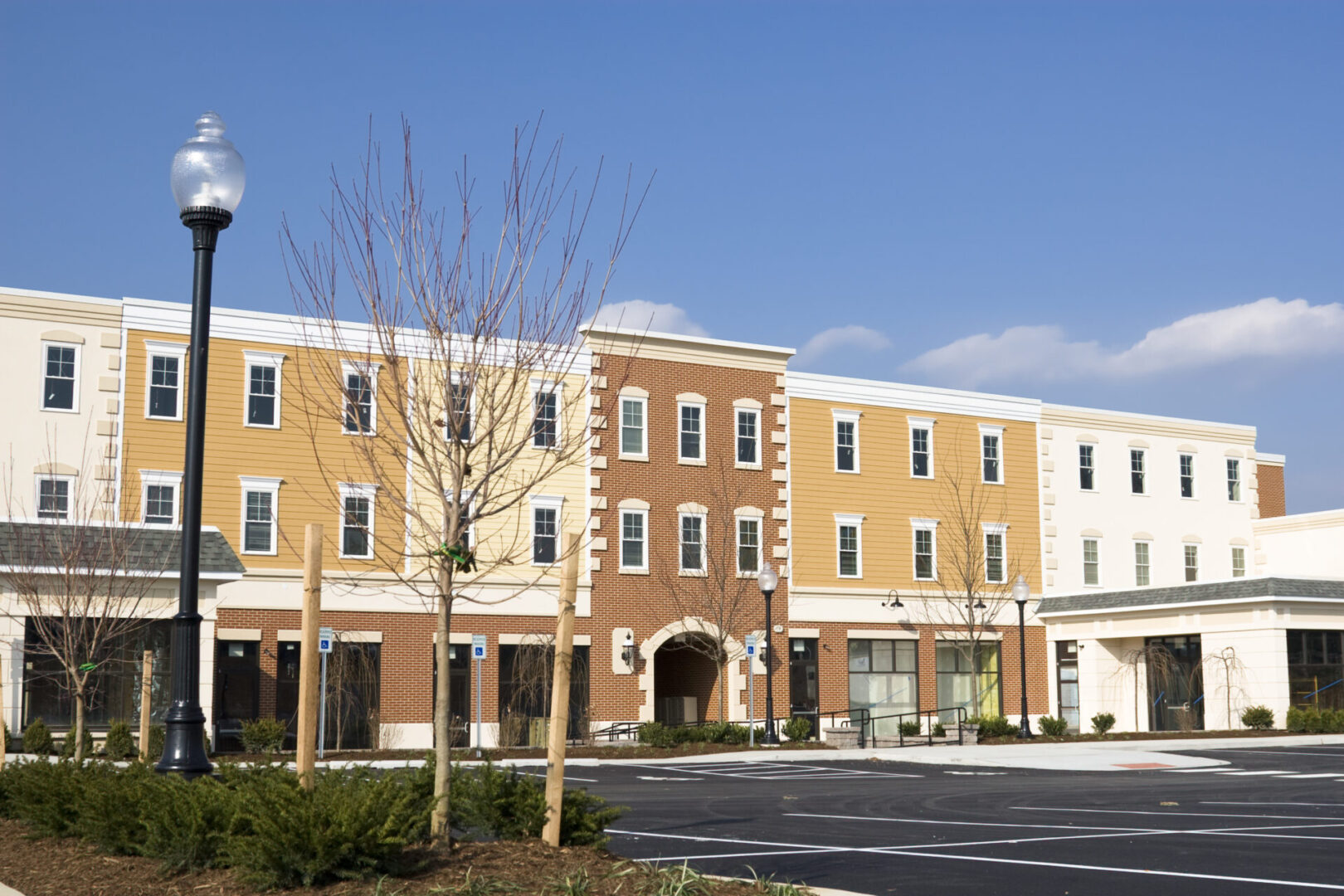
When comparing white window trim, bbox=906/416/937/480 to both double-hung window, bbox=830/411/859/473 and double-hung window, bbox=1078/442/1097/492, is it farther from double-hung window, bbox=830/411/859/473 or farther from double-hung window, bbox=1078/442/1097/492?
double-hung window, bbox=1078/442/1097/492

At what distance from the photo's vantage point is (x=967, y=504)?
4534 centimetres

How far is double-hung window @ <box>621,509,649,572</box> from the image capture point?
130 feet

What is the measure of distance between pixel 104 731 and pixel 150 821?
2207 centimetres

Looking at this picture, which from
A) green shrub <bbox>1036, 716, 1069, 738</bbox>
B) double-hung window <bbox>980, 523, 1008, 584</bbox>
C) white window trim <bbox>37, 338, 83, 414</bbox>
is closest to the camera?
white window trim <bbox>37, 338, 83, 414</bbox>

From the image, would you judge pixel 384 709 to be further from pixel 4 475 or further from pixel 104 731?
pixel 4 475

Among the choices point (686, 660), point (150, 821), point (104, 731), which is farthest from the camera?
point (686, 660)

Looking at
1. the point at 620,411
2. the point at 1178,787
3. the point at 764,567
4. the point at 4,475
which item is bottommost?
the point at 1178,787

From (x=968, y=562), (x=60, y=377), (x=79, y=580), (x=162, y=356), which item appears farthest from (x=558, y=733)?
(x=968, y=562)

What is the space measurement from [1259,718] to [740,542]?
1499 cm

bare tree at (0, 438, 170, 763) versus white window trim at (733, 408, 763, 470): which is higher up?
white window trim at (733, 408, 763, 470)

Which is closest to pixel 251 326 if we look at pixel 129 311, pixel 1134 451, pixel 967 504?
pixel 129 311

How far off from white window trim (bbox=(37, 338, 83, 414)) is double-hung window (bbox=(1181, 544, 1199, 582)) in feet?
120

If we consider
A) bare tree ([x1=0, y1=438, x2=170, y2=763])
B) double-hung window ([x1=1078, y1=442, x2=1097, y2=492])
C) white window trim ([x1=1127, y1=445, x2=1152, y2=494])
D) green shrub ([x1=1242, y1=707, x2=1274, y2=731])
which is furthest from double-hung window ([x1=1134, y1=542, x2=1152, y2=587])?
bare tree ([x1=0, y1=438, x2=170, y2=763])

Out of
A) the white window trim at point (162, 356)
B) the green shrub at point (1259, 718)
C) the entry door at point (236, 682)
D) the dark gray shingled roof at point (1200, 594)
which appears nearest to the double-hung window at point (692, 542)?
the entry door at point (236, 682)
